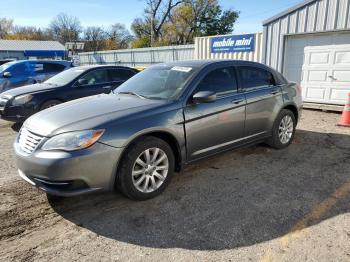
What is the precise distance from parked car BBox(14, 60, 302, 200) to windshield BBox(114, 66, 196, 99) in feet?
0.06

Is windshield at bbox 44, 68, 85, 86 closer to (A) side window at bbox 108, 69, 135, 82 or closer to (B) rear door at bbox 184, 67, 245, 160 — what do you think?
(A) side window at bbox 108, 69, 135, 82

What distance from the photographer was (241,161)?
504 cm

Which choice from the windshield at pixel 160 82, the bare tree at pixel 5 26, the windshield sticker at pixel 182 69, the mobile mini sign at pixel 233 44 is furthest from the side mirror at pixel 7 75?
the bare tree at pixel 5 26

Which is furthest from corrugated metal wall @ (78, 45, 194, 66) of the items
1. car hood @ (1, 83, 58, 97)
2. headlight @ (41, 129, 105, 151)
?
headlight @ (41, 129, 105, 151)

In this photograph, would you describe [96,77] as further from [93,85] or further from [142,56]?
[142,56]

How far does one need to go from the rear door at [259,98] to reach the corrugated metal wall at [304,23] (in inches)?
210

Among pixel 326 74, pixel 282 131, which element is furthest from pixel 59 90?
pixel 326 74

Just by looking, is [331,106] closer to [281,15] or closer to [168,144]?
[281,15]

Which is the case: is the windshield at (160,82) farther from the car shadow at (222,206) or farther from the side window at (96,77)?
the side window at (96,77)

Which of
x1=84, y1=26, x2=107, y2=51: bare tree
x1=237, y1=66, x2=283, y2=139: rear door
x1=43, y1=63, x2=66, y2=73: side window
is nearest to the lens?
x1=237, y1=66, x2=283, y2=139: rear door

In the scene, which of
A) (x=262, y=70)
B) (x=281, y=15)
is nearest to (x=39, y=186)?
(x=262, y=70)

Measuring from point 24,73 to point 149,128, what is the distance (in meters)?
9.19

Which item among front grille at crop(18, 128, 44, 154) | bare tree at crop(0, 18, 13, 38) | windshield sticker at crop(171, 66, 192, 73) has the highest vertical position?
bare tree at crop(0, 18, 13, 38)

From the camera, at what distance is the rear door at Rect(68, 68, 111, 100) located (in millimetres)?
7686
